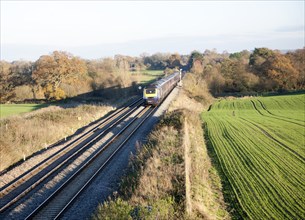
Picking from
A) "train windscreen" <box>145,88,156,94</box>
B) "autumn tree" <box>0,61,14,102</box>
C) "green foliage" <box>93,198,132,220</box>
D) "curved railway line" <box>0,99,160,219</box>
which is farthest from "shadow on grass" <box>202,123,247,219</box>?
"autumn tree" <box>0,61,14,102</box>

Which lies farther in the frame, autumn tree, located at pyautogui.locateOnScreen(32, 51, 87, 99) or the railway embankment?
autumn tree, located at pyautogui.locateOnScreen(32, 51, 87, 99)

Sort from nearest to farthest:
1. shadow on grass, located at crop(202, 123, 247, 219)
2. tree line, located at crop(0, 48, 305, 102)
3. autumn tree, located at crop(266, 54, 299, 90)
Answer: shadow on grass, located at crop(202, 123, 247, 219)
tree line, located at crop(0, 48, 305, 102)
autumn tree, located at crop(266, 54, 299, 90)

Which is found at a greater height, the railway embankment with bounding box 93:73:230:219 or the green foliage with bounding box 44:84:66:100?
the railway embankment with bounding box 93:73:230:219

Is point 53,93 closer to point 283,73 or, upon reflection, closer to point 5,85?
point 5,85

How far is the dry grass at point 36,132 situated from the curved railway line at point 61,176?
6.27 ft

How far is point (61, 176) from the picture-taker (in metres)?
14.9

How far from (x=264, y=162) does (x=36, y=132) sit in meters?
15.2

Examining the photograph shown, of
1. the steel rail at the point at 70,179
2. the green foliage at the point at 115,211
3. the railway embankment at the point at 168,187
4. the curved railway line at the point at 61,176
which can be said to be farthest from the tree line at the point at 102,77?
the green foliage at the point at 115,211

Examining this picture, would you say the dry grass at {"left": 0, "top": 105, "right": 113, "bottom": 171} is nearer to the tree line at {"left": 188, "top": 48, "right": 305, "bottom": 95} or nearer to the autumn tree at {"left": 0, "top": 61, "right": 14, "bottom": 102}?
the autumn tree at {"left": 0, "top": 61, "right": 14, "bottom": 102}

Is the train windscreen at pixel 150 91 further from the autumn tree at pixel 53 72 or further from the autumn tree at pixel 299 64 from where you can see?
the autumn tree at pixel 299 64

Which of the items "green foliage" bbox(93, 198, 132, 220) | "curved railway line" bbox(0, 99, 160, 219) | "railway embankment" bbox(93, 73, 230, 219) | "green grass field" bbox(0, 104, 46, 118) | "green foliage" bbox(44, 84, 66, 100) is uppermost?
"green foliage" bbox(93, 198, 132, 220)

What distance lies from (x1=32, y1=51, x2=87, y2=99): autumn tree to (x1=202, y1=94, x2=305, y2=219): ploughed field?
123 ft

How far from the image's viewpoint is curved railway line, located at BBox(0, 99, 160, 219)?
11789 mm

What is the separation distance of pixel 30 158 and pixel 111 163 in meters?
5.13
